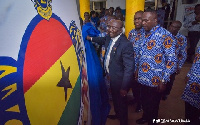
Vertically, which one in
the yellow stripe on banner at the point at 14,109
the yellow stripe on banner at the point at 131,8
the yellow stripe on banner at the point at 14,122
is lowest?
the yellow stripe on banner at the point at 14,122

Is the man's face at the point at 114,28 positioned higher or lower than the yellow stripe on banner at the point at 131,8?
lower

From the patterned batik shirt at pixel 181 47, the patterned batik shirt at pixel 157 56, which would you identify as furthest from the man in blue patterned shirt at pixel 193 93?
the patterned batik shirt at pixel 181 47

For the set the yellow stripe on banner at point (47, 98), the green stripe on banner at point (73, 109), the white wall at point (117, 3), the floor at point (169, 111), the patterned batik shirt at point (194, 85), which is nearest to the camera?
the yellow stripe on banner at point (47, 98)

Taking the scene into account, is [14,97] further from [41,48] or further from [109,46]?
[109,46]

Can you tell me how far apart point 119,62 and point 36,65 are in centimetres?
140

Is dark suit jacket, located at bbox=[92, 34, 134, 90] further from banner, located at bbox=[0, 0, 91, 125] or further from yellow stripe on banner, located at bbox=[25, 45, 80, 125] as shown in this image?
yellow stripe on banner, located at bbox=[25, 45, 80, 125]

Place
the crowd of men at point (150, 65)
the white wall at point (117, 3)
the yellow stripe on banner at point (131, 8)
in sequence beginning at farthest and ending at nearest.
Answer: the white wall at point (117, 3)
the yellow stripe on banner at point (131, 8)
the crowd of men at point (150, 65)

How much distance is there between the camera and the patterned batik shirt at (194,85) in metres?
1.70

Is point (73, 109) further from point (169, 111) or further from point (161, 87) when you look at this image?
point (169, 111)

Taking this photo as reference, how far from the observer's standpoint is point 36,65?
0.80 m

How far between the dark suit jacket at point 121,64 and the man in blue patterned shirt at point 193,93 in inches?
26.6

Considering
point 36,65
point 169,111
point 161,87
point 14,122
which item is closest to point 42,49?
point 36,65

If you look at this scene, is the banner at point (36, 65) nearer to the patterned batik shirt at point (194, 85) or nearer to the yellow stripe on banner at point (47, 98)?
the yellow stripe on banner at point (47, 98)

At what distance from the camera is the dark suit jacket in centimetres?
197
